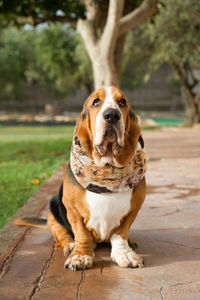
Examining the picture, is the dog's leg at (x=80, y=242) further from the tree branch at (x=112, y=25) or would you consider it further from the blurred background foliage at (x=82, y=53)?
the blurred background foliage at (x=82, y=53)

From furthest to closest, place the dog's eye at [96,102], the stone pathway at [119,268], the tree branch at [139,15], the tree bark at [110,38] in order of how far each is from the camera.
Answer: the tree branch at [139,15], the tree bark at [110,38], the dog's eye at [96,102], the stone pathway at [119,268]

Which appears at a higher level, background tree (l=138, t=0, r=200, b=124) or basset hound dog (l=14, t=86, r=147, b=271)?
background tree (l=138, t=0, r=200, b=124)

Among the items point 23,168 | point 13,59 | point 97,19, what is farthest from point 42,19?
point 13,59

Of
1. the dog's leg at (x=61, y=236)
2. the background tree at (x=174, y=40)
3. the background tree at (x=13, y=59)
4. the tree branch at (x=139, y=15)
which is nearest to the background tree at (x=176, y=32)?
the background tree at (x=174, y=40)

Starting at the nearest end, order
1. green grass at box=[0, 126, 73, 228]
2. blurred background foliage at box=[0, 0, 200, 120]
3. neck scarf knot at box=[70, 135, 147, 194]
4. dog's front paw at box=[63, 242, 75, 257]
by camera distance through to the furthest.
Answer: neck scarf knot at box=[70, 135, 147, 194], dog's front paw at box=[63, 242, 75, 257], green grass at box=[0, 126, 73, 228], blurred background foliage at box=[0, 0, 200, 120]

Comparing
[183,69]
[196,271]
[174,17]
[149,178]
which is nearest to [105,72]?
[149,178]

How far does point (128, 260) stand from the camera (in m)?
2.54

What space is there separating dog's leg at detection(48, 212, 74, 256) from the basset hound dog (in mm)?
14

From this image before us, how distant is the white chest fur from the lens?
2.48 m

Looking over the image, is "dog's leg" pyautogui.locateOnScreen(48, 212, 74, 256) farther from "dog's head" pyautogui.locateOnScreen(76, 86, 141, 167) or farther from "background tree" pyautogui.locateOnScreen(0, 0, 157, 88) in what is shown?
"background tree" pyautogui.locateOnScreen(0, 0, 157, 88)

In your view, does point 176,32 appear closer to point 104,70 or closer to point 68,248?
point 104,70

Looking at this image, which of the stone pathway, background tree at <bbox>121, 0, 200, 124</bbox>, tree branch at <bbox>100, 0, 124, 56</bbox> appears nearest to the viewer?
the stone pathway

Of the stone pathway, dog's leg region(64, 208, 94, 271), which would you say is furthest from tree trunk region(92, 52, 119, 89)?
dog's leg region(64, 208, 94, 271)

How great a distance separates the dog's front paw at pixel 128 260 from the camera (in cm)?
252
